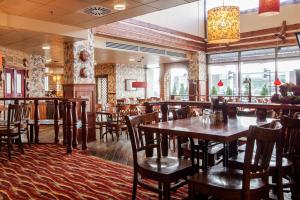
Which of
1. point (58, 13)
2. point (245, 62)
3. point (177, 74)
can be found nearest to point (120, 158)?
point (58, 13)

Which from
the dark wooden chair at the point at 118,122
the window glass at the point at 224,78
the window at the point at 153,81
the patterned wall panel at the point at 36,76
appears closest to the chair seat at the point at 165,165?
the dark wooden chair at the point at 118,122

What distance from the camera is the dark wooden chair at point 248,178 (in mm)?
1819

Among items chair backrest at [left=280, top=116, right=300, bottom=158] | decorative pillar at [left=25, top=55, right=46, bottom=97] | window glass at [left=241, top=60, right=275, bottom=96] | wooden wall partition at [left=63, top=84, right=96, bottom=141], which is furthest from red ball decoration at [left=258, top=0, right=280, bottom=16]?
decorative pillar at [left=25, top=55, right=46, bottom=97]

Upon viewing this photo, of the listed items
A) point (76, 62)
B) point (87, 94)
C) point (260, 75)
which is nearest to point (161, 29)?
point (76, 62)

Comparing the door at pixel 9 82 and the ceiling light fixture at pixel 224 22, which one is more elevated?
the ceiling light fixture at pixel 224 22

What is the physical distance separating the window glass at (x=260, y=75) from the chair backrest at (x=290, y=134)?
9.69 meters

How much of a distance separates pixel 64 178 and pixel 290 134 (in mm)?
2817

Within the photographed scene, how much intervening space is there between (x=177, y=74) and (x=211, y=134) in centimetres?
1327

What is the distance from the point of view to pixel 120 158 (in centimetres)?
490

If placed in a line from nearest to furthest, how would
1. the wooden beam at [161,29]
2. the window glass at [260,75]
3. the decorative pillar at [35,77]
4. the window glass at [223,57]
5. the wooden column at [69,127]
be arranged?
the wooden column at [69,127] < the wooden beam at [161,29] < the decorative pillar at [35,77] < the window glass at [260,75] < the window glass at [223,57]

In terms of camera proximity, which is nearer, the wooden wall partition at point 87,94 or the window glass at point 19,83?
Result: the wooden wall partition at point 87,94

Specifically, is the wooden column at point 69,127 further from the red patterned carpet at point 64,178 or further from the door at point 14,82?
the door at point 14,82

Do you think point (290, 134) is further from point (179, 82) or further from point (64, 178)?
point (179, 82)

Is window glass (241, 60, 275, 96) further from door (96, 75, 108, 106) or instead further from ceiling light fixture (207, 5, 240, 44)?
ceiling light fixture (207, 5, 240, 44)
